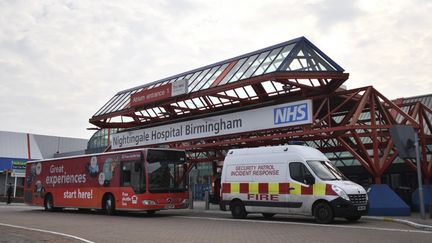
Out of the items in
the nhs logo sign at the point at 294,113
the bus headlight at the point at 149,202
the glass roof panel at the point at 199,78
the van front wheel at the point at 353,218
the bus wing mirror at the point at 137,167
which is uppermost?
the glass roof panel at the point at 199,78

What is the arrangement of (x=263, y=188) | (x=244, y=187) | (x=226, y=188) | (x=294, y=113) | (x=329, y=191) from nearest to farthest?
1. (x=329, y=191)
2. (x=263, y=188)
3. (x=244, y=187)
4. (x=226, y=188)
5. (x=294, y=113)

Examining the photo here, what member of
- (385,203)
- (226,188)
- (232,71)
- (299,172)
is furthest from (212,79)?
(385,203)

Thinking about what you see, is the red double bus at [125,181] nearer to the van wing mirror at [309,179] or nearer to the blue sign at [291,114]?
the blue sign at [291,114]

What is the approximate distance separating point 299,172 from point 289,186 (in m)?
0.61

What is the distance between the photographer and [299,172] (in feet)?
52.7

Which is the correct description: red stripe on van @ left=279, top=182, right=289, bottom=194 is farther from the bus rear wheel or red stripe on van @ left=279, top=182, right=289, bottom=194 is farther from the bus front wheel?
Answer: the bus front wheel

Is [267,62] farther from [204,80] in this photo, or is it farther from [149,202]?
[149,202]

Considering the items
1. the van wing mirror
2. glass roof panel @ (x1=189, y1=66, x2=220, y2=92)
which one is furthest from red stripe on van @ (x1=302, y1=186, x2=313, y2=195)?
glass roof panel @ (x1=189, y1=66, x2=220, y2=92)

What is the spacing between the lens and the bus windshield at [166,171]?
20.0 meters

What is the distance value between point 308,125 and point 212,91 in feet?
17.2

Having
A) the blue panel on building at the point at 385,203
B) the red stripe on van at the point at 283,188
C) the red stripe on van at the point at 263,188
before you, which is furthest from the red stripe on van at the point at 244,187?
the blue panel on building at the point at 385,203

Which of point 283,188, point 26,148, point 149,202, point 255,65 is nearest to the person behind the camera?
point 283,188

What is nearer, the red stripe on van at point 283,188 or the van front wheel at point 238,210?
the red stripe on van at point 283,188

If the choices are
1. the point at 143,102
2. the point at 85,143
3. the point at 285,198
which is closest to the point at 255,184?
the point at 285,198
